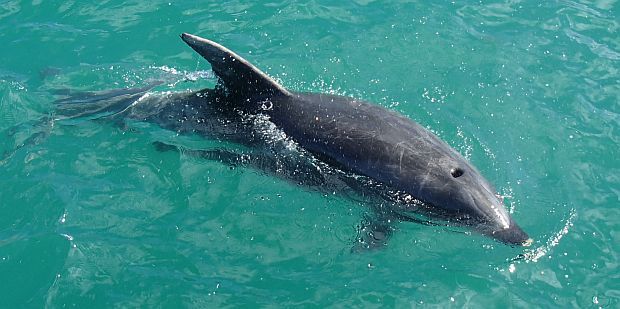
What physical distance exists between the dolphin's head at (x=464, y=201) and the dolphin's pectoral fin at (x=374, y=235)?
831 mm

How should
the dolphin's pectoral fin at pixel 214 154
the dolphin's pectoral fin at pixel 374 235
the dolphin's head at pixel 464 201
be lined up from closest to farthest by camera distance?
the dolphin's head at pixel 464 201
the dolphin's pectoral fin at pixel 374 235
the dolphin's pectoral fin at pixel 214 154

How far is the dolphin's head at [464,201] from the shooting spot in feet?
28.9

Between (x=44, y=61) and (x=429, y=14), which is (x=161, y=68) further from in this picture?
(x=429, y=14)

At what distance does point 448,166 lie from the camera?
905cm

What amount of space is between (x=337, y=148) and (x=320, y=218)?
1.28 m

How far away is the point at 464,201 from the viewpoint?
8773 millimetres

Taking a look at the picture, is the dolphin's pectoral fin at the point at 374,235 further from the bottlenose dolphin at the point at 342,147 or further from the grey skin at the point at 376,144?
the grey skin at the point at 376,144

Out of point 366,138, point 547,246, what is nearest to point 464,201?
point 366,138

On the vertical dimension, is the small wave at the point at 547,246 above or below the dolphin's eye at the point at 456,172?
below

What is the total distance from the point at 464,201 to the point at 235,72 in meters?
4.14

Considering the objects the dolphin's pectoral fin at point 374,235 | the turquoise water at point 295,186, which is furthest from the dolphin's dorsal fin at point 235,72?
the dolphin's pectoral fin at point 374,235

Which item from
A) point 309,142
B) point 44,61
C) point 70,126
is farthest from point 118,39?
point 309,142

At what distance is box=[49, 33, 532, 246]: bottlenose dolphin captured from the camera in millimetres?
8930

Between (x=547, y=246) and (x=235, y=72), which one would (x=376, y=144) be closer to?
(x=235, y=72)
